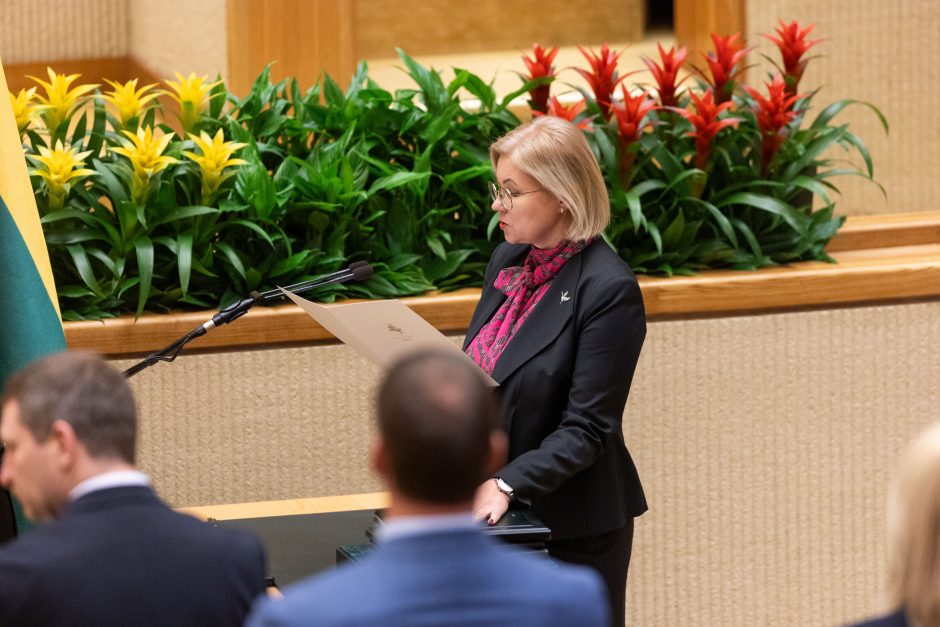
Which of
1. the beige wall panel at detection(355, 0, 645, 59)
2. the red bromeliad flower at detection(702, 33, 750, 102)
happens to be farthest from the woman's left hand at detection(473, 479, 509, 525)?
the beige wall panel at detection(355, 0, 645, 59)

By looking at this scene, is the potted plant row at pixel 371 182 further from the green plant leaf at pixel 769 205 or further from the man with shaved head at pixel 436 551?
the man with shaved head at pixel 436 551

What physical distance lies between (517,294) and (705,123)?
1.05 meters

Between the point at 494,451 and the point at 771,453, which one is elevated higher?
the point at 494,451

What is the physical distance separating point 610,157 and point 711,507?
3.01 ft

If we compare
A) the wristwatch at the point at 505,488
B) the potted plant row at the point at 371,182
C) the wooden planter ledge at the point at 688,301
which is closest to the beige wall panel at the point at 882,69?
the potted plant row at the point at 371,182

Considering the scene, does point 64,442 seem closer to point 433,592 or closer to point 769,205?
point 433,592

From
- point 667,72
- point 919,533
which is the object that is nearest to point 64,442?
point 919,533

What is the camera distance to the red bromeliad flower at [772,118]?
3584 millimetres

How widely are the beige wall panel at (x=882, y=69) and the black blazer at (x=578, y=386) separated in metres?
2.19

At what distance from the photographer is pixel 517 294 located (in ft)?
8.89

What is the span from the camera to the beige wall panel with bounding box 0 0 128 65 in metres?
5.52

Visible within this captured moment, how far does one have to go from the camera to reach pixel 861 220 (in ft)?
13.4

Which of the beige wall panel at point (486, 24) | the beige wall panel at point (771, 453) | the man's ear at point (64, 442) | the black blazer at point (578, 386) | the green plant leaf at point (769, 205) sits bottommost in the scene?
the beige wall panel at point (771, 453)

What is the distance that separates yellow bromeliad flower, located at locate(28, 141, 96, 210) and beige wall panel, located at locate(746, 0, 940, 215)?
89.2 inches
